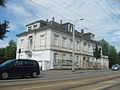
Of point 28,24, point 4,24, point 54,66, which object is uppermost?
point 28,24

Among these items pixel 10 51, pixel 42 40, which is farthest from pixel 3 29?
pixel 10 51

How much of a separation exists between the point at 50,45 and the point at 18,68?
21.9 m

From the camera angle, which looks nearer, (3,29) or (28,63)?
(28,63)

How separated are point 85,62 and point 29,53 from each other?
16.4m

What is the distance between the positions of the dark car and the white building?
1771 centimetres

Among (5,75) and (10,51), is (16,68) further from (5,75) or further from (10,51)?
(10,51)

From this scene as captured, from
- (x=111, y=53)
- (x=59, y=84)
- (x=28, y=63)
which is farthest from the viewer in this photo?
(x=111, y=53)

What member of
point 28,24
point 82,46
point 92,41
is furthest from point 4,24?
Answer: point 92,41

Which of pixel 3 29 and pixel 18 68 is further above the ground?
pixel 3 29

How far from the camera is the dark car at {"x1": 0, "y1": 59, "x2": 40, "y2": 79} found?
14.2 m

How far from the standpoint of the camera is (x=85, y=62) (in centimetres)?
4891

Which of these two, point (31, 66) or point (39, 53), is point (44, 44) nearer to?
point (39, 53)

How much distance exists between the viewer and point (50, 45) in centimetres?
3691

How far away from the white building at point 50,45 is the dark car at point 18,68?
58.1ft
